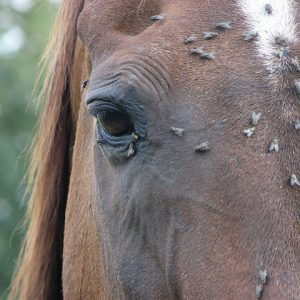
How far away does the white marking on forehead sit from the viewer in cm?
269

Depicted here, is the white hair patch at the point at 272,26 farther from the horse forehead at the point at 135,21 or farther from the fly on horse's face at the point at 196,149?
the horse forehead at the point at 135,21

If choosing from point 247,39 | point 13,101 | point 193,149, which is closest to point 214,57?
point 247,39

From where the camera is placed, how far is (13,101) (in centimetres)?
1752

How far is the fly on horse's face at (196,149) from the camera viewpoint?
250cm

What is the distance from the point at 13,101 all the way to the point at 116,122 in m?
14.9

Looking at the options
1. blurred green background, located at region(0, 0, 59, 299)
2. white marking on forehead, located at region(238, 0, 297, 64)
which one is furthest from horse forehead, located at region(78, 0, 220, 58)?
blurred green background, located at region(0, 0, 59, 299)

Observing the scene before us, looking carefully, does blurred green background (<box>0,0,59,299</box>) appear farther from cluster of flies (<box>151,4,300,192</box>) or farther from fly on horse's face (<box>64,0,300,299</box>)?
cluster of flies (<box>151,4,300,192</box>)

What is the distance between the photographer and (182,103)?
107 inches

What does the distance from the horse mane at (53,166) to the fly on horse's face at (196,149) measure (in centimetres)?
70

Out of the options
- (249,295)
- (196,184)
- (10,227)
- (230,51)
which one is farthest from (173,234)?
(10,227)

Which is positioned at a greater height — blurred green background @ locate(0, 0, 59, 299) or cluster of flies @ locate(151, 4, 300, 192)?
blurred green background @ locate(0, 0, 59, 299)

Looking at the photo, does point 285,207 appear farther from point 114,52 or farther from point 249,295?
point 114,52

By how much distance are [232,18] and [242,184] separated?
23.3 inches

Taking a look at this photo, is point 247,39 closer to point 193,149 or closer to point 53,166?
point 193,149
